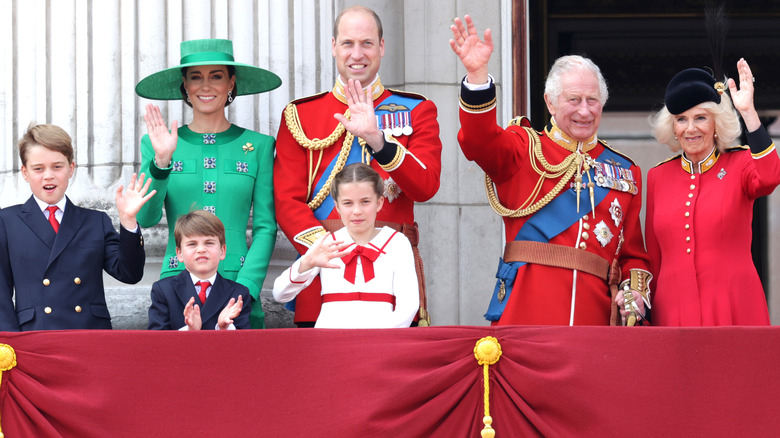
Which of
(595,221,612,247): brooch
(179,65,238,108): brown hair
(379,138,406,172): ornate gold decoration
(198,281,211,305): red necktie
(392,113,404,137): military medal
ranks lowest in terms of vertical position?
(198,281,211,305): red necktie

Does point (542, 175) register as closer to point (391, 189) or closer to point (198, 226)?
point (391, 189)

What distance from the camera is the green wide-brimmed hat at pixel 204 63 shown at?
4.65 m

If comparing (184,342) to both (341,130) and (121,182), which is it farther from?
(121,182)

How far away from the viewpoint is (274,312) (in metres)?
4.91

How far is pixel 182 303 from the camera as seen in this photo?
162 inches

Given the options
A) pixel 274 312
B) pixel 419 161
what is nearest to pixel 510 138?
pixel 419 161

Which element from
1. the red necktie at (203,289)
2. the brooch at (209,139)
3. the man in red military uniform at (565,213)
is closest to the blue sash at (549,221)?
the man in red military uniform at (565,213)

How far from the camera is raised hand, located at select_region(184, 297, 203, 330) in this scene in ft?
12.8

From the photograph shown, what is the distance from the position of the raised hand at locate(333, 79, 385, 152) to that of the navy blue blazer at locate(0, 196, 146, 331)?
2.63ft

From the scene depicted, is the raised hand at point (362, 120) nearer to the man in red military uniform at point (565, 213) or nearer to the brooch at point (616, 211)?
the man in red military uniform at point (565, 213)

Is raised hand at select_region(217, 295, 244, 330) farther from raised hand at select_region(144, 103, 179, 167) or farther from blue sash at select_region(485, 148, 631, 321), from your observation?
blue sash at select_region(485, 148, 631, 321)

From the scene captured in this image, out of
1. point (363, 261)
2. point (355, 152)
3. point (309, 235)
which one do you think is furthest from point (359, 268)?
point (355, 152)

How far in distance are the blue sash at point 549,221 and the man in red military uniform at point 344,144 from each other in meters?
0.29

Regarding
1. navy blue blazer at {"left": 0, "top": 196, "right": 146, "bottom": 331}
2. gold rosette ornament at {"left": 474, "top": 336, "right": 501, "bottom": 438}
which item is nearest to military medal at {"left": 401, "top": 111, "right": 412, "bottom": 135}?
navy blue blazer at {"left": 0, "top": 196, "right": 146, "bottom": 331}
